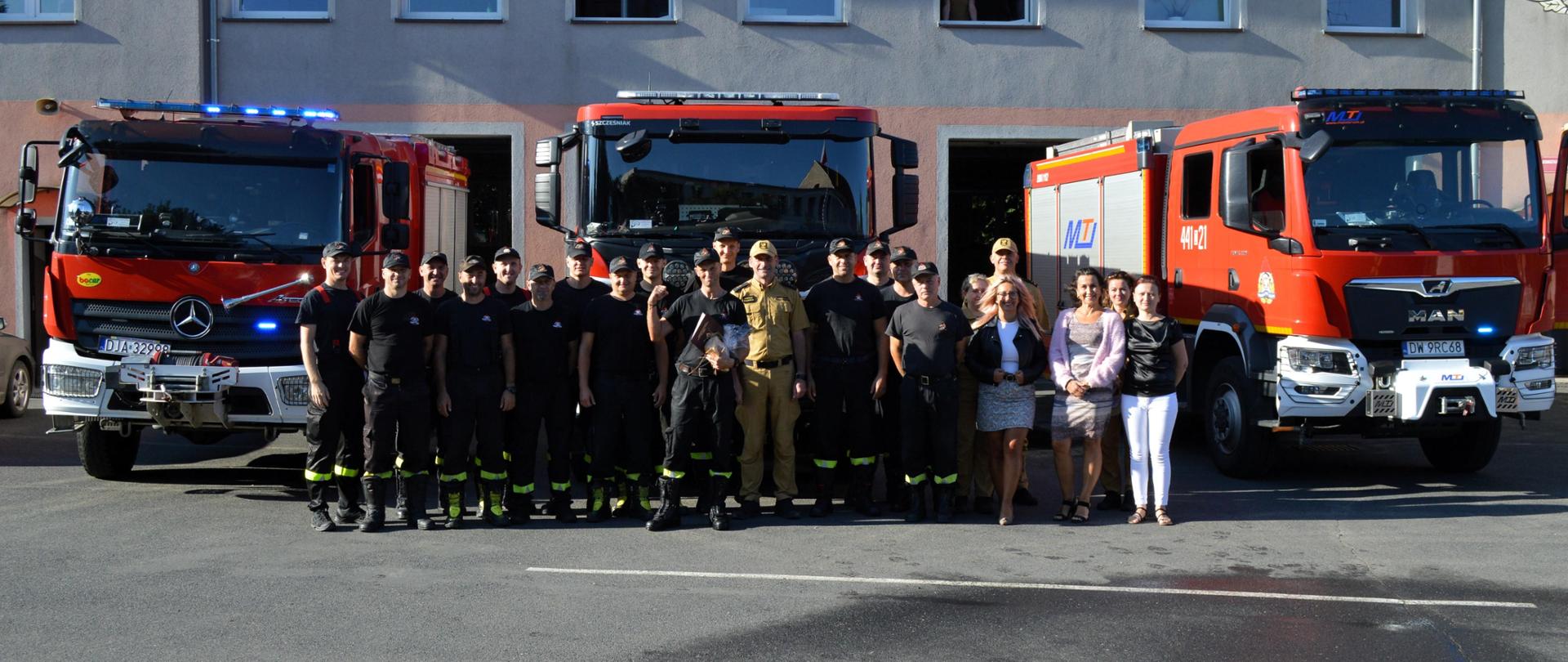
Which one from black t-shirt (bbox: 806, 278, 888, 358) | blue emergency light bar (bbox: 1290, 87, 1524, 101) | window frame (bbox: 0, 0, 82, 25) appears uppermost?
window frame (bbox: 0, 0, 82, 25)

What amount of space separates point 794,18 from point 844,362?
9903 millimetres

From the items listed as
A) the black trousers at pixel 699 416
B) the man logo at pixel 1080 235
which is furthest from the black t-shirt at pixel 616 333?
the man logo at pixel 1080 235

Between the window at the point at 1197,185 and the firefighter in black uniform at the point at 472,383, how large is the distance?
17.7ft

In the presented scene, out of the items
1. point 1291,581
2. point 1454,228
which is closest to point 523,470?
point 1291,581

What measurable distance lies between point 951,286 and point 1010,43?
3.23 m

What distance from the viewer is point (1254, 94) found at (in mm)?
18625

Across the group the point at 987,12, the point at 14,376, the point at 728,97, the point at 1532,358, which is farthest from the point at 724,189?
the point at 987,12

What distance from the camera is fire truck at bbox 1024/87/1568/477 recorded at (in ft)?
31.8

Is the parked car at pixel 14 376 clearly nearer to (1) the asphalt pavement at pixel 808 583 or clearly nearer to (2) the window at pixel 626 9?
(1) the asphalt pavement at pixel 808 583

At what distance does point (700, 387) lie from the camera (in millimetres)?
8766

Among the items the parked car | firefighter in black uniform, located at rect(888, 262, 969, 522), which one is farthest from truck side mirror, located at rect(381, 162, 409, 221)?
the parked car

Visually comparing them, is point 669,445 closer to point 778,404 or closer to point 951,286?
point 778,404

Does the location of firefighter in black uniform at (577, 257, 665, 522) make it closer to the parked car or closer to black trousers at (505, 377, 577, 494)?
black trousers at (505, 377, 577, 494)

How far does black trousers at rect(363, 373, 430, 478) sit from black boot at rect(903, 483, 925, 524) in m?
3.00
